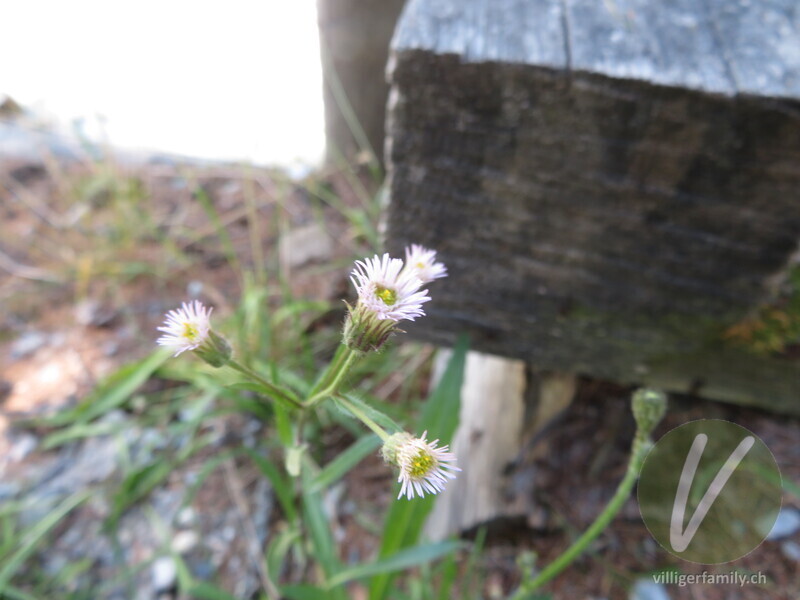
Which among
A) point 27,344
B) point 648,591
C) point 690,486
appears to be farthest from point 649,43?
point 27,344

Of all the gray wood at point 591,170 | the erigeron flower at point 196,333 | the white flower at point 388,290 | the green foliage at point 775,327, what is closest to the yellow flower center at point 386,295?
the white flower at point 388,290

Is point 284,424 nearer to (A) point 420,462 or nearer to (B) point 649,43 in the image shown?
(A) point 420,462

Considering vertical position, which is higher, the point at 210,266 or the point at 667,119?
the point at 667,119

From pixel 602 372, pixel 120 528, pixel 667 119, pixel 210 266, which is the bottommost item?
pixel 120 528

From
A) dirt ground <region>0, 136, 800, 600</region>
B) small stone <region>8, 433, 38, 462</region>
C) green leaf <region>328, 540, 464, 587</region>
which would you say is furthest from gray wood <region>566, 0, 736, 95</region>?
small stone <region>8, 433, 38, 462</region>

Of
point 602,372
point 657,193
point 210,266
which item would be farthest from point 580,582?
point 210,266

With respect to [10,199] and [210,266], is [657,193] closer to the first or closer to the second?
[210,266]

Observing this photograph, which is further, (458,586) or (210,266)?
(210,266)
